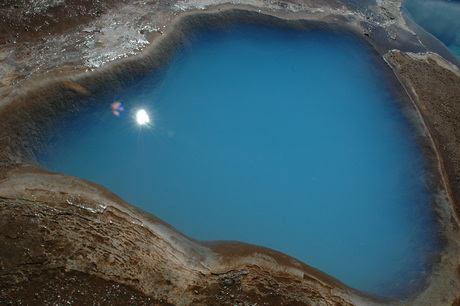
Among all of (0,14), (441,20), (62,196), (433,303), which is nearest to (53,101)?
(62,196)

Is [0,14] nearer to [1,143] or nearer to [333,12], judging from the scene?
[1,143]

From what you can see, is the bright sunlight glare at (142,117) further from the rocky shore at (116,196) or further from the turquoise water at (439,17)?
the turquoise water at (439,17)

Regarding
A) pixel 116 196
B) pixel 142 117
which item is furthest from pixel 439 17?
pixel 116 196

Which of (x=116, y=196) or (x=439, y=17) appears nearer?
(x=116, y=196)

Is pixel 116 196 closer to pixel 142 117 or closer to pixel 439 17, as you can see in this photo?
pixel 142 117

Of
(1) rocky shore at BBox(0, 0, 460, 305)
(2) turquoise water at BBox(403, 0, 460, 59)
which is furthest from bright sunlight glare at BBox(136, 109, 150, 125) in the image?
(2) turquoise water at BBox(403, 0, 460, 59)

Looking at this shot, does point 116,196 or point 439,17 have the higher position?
point 439,17

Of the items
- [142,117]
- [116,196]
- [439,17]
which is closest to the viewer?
[116,196]
